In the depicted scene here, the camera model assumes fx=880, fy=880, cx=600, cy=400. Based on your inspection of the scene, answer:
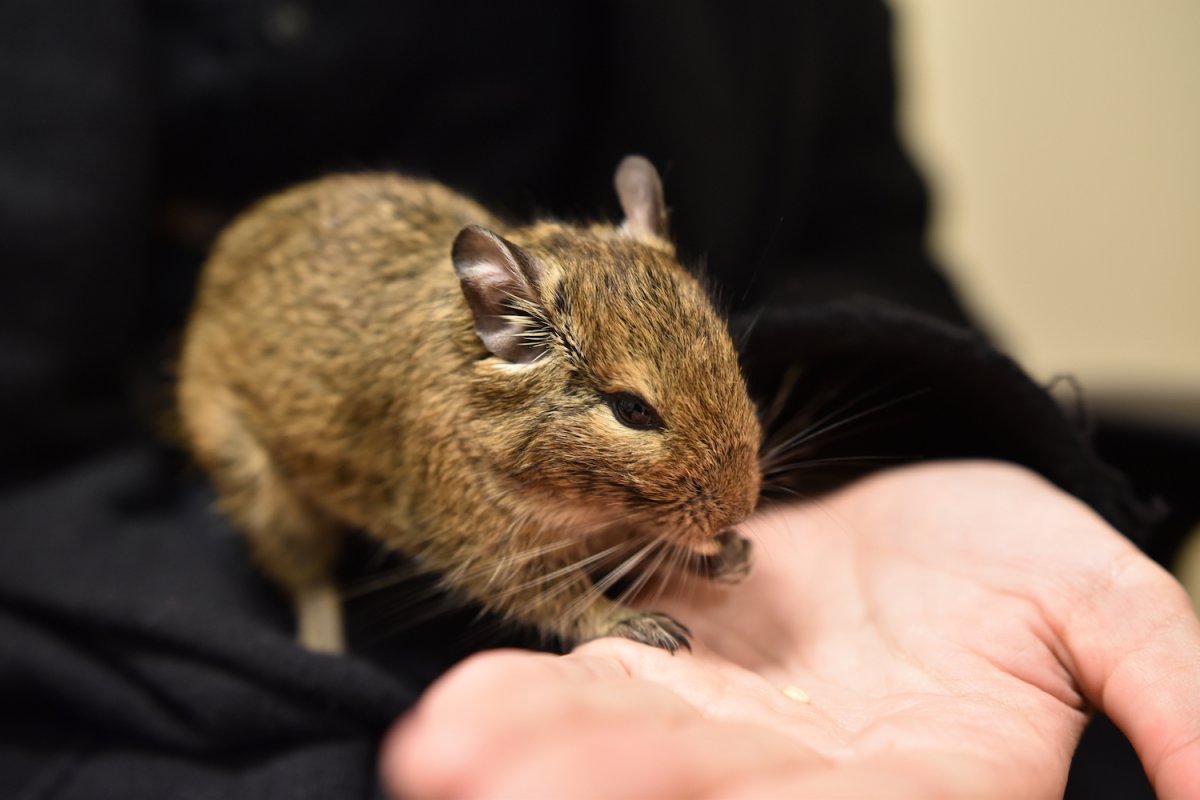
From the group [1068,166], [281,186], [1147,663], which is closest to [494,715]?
[1147,663]

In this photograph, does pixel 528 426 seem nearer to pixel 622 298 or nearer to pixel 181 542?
pixel 622 298

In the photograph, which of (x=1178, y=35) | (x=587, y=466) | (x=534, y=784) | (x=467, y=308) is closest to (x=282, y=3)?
(x=467, y=308)

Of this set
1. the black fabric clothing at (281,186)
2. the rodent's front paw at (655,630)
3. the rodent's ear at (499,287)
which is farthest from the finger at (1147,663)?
the rodent's ear at (499,287)

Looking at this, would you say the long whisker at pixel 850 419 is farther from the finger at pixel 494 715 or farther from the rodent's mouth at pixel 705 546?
the finger at pixel 494 715

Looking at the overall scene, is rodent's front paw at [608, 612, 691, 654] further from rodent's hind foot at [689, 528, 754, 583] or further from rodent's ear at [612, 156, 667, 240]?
rodent's ear at [612, 156, 667, 240]

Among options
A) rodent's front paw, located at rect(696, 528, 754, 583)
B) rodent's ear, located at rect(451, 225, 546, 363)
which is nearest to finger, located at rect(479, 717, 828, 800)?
rodent's front paw, located at rect(696, 528, 754, 583)
